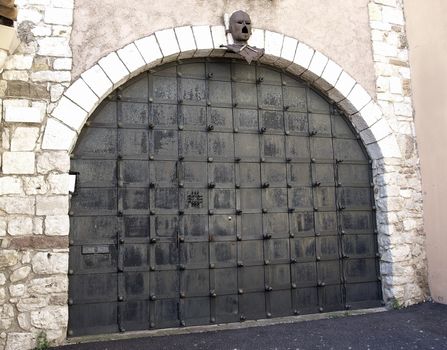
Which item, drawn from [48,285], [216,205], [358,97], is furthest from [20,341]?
[358,97]

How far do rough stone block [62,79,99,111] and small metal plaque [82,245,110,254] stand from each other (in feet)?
3.44

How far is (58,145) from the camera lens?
3.07 m

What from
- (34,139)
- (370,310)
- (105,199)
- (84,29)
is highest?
(84,29)

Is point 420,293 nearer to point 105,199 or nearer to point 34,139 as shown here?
point 105,199

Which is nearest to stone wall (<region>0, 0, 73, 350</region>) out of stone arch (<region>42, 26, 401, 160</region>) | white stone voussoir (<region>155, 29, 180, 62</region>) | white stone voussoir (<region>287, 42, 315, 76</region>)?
stone arch (<region>42, 26, 401, 160</region>)

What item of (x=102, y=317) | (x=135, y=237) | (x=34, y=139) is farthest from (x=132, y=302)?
(x=34, y=139)

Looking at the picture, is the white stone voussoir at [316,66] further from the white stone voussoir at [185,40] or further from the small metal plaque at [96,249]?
the small metal plaque at [96,249]

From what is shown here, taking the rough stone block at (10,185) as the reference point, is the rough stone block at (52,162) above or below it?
above

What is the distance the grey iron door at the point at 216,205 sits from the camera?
3.24m

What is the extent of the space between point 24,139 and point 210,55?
1.68 metres

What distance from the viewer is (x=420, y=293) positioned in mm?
3934

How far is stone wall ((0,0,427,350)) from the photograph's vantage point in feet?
9.48

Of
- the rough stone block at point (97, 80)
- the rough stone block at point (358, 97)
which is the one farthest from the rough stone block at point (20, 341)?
the rough stone block at point (358, 97)

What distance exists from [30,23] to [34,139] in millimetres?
909
